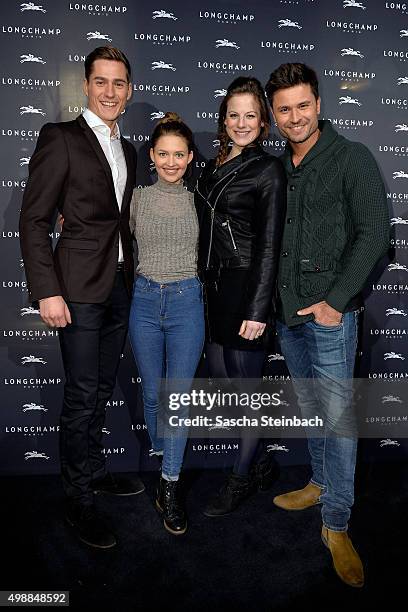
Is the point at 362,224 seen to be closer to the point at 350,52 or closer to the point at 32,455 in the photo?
the point at 350,52

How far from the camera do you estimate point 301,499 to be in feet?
8.89

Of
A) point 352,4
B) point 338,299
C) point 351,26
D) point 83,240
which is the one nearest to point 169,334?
point 83,240

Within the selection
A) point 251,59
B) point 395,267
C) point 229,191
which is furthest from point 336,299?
point 251,59

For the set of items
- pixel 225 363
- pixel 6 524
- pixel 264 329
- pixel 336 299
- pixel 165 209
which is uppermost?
pixel 165 209

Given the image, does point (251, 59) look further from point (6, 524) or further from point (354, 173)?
point (6, 524)

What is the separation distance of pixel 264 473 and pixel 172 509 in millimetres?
698

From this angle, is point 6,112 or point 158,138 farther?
point 6,112

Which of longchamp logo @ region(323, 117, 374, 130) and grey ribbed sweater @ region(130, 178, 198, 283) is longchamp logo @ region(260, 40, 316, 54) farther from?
grey ribbed sweater @ region(130, 178, 198, 283)

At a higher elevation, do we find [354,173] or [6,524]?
[354,173]

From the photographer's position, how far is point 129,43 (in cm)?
288

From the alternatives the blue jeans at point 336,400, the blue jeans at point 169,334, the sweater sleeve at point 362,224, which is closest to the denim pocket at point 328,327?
the blue jeans at point 336,400

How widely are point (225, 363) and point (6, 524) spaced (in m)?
1.48

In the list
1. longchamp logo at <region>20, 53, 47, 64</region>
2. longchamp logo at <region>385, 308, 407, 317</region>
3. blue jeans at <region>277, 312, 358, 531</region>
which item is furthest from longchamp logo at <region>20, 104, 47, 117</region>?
longchamp logo at <region>385, 308, 407, 317</region>

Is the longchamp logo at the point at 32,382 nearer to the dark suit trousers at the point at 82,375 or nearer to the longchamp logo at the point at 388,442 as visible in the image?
the dark suit trousers at the point at 82,375
